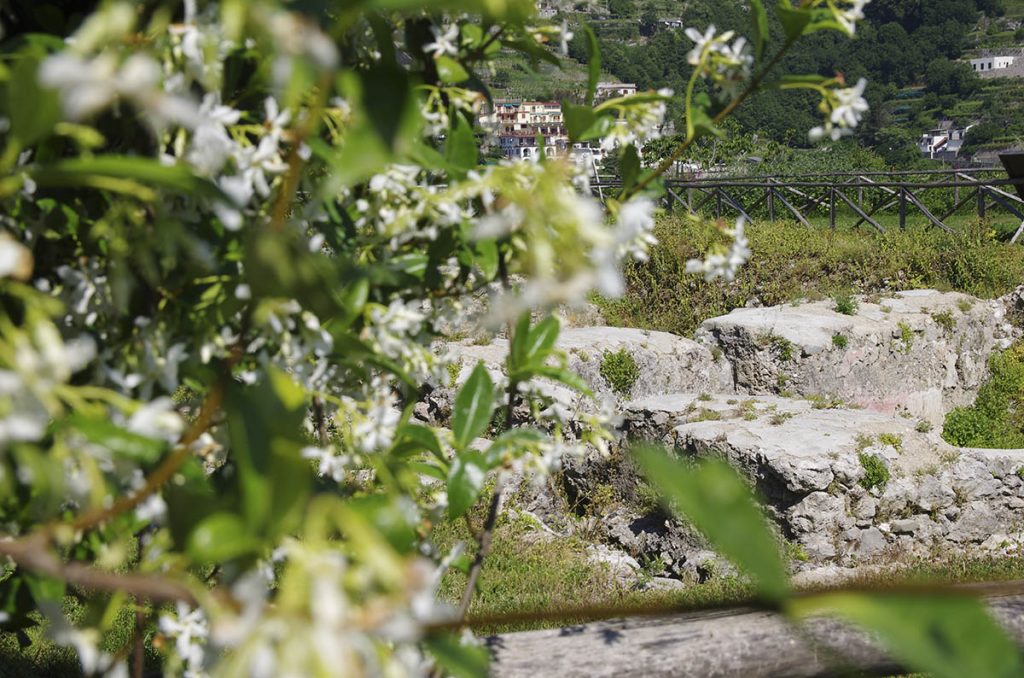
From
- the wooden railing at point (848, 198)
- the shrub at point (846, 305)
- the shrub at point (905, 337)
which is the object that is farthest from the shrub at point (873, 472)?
the wooden railing at point (848, 198)

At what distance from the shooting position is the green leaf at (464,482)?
91 cm

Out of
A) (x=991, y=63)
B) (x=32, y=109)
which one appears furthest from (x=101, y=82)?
(x=991, y=63)

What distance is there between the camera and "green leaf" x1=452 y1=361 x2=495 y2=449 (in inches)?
38.9

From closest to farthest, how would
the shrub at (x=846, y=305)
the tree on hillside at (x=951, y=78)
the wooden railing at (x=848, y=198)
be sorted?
1. the shrub at (x=846, y=305)
2. the wooden railing at (x=848, y=198)
3. the tree on hillside at (x=951, y=78)

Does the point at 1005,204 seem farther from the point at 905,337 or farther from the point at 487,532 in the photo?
the point at 487,532

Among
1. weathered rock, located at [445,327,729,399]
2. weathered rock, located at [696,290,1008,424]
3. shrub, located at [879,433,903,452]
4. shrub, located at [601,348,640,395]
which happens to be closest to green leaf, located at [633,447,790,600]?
shrub, located at [879,433,903,452]

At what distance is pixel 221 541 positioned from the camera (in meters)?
0.46

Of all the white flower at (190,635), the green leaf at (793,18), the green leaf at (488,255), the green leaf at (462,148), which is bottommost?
the white flower at (190,635)

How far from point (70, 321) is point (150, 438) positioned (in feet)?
1.25

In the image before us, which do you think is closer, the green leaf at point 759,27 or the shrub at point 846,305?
the green leaf at point 759,27

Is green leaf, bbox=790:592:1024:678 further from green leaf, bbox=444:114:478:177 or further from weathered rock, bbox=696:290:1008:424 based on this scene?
weathered rock, bbox=696:290:1008:424

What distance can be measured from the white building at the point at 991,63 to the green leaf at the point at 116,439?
80.5 metres

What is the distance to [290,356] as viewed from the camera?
831 mm

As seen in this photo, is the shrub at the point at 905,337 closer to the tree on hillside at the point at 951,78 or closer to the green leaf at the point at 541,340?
the green leaf at the point at 541,340
